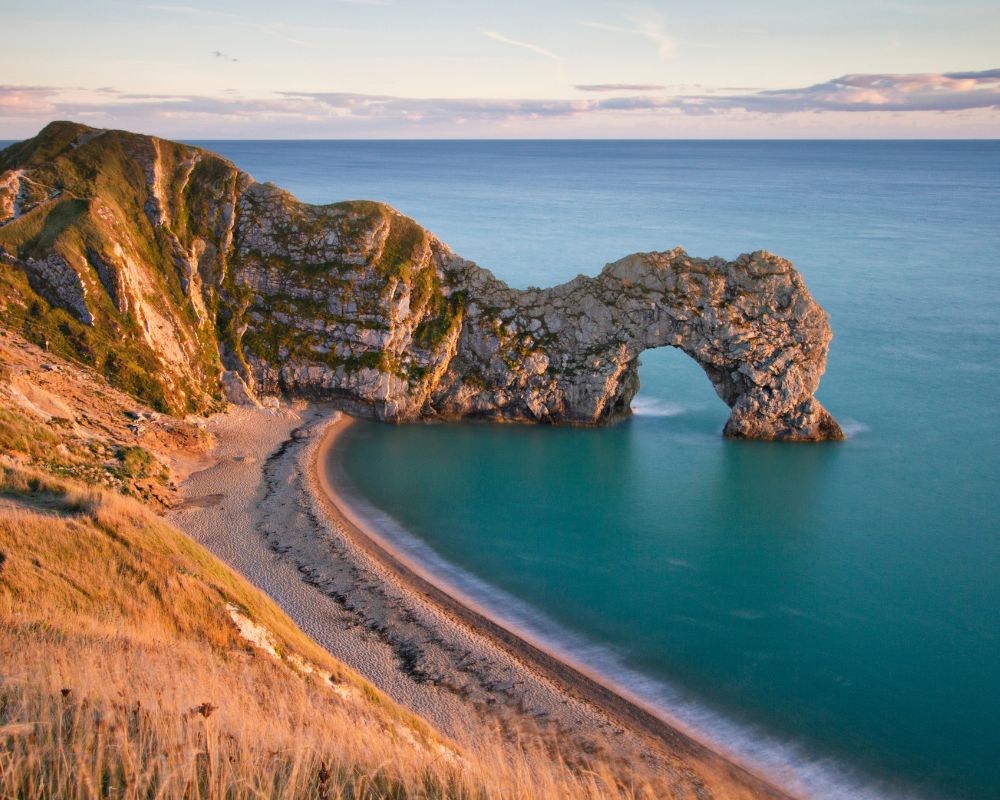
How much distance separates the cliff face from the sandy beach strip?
942cm

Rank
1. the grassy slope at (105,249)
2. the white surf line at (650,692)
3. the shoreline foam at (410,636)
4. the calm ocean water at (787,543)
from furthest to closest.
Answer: the grassy slope at (105,249)
the calm ocean water at (787,543)
the shoreline foam at (410,636)
the white surf line at (650,692)

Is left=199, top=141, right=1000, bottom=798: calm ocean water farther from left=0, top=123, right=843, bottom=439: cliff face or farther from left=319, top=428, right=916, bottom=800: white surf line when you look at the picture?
left=0, top=123, right=843, bottom=439: cliff face

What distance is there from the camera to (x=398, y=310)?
4253 cm

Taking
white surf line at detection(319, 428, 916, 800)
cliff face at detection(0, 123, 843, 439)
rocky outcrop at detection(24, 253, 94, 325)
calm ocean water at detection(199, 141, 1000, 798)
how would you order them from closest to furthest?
white surf line at detection(319, 428, 916, 800) < calm ocean water at detection(199, 141, 1000, 798) < rocky outcrop at detection(24, 253, 94, 325) < cliff face at detection(0, 123, 843, 439)

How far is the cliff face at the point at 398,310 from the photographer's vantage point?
41344mm

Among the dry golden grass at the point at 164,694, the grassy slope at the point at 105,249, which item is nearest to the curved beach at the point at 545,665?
the dry golden grass at the point at 164,694

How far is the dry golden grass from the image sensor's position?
23.3ft

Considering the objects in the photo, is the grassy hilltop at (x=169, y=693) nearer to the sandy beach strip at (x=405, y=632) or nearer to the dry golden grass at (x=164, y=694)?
the dry golden grass at (x=164, y=694)

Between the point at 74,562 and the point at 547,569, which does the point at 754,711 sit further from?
the point at 74,562

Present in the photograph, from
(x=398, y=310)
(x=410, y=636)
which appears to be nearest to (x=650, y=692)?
(x=410, y=636)

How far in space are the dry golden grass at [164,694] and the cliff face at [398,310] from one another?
22.7m

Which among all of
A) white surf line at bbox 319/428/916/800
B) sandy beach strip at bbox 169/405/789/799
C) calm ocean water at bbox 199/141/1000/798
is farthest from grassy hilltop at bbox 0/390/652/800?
calm ocean water at bbox 199/141/1000/798

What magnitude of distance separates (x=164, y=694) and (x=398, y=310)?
3481cm

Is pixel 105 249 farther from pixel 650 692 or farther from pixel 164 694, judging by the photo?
pixel 650 692
